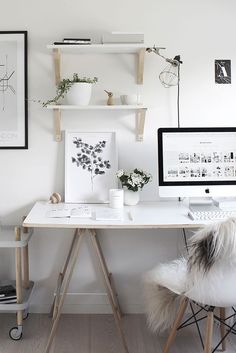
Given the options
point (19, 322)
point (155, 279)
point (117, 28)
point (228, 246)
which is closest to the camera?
point (228, 246)

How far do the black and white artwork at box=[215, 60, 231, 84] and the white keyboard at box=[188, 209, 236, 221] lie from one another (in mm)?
873

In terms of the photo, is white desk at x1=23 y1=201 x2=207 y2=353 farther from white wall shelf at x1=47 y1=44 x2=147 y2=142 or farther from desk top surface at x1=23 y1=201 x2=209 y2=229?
white wall shelf at x1=47 y1=44 x2=147 y2=142

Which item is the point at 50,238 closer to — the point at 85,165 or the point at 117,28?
the point at 85,165

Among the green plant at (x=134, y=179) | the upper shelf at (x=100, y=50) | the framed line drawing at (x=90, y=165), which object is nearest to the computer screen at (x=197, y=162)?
the green plant at (x=134, y=179)

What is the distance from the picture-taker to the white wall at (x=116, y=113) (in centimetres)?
259

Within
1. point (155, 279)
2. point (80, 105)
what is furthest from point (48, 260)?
point (80, 105)

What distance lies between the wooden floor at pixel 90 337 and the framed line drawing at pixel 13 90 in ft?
3.76

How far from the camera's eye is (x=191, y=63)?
2.63 meters

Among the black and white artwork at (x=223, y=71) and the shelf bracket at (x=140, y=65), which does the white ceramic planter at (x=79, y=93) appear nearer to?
the shelf bracket at (x=140, y=65)

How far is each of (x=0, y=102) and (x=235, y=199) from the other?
1.64m

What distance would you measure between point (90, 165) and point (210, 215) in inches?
33.8

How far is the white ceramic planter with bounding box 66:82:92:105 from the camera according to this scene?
2453 millimetres

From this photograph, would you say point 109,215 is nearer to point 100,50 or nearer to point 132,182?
point 132,182

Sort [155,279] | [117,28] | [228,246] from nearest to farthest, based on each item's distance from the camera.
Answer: [228,246], [155,279], [117,28]
